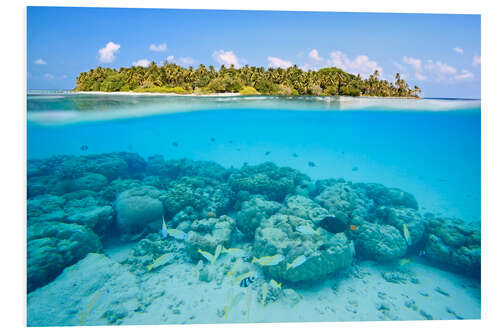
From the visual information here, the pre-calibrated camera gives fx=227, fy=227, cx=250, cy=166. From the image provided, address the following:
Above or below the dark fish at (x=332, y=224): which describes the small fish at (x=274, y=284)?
below

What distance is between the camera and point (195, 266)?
392 cm

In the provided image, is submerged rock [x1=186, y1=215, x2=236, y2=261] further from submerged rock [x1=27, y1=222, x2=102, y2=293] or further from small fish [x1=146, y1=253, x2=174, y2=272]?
submerged rock [x1=27, y1=222, x2=102, y2=293]

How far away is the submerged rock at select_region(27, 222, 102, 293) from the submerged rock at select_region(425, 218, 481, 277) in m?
6.09

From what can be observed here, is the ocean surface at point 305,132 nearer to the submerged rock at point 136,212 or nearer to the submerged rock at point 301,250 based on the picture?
the submerged rock at point 136,212

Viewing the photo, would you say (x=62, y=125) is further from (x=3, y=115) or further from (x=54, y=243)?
(x=54, y=243)

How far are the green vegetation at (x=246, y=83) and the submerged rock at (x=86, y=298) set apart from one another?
4.78m

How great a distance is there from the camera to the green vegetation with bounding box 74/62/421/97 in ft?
20.9

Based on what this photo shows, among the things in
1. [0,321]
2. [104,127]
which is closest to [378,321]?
[0,321]

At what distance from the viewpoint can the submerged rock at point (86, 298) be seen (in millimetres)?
2969

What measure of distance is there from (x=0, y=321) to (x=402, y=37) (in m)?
7.75

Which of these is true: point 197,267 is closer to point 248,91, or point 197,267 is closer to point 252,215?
point 252,215

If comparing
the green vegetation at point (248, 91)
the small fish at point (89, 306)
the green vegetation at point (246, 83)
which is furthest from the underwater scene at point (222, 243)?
the green vegetation at point (248, 91)

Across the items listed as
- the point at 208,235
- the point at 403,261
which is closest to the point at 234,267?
the point at 208,235

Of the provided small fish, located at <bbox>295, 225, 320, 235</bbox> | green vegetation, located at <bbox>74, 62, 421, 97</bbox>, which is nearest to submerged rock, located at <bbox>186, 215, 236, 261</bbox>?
small fish, located at <bbox>295, 225, 320, 235</bbox>
